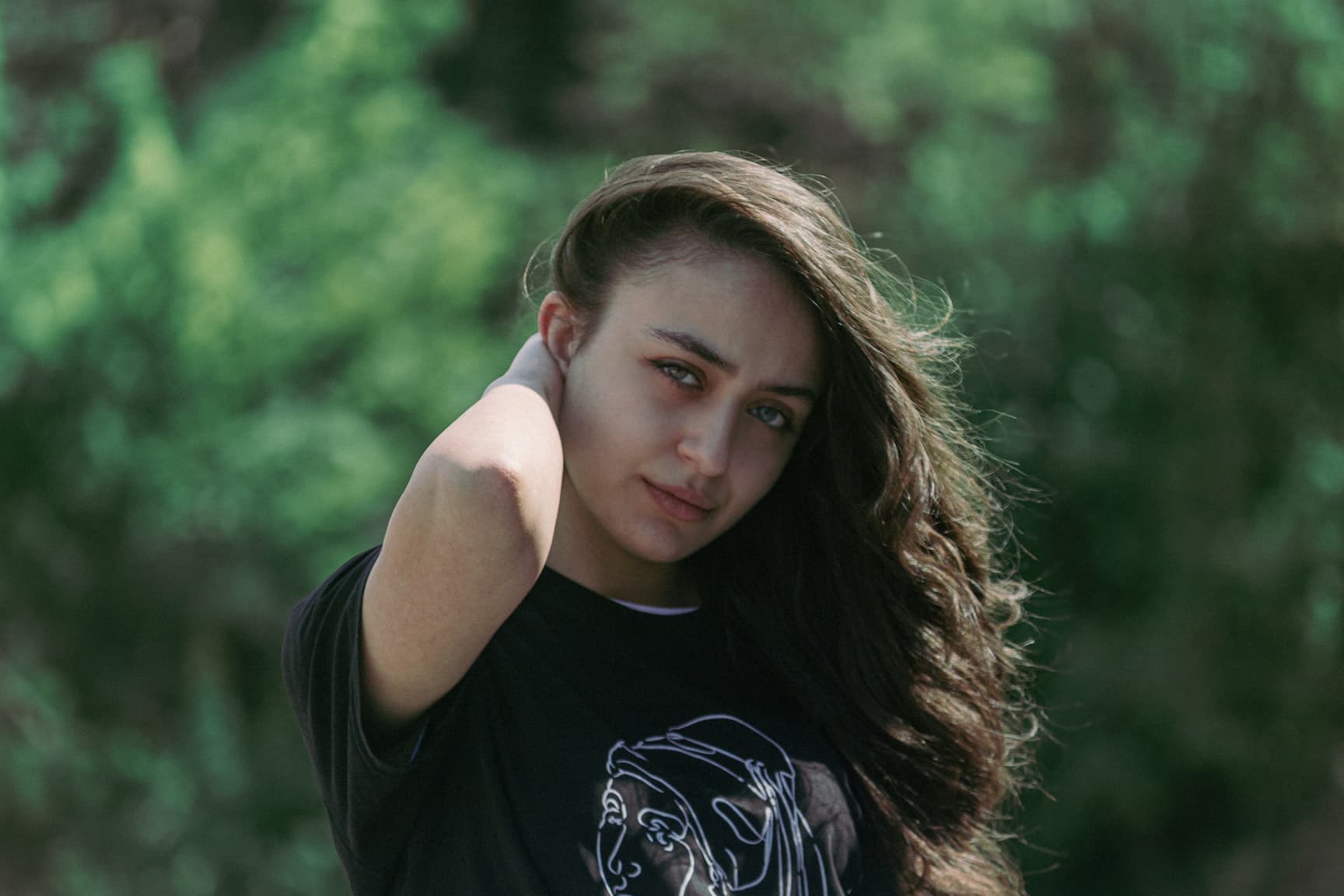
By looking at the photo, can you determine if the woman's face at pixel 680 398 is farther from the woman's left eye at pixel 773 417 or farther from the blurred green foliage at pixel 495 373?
the blurred green foliage at pixel 495 373

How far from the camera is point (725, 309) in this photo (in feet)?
4.92

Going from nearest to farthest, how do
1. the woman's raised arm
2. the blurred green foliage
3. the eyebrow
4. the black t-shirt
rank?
the woman's raised arm → the black t-shirt → the eyebrow → the blurred green foliage

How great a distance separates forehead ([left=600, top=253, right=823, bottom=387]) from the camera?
149 cm

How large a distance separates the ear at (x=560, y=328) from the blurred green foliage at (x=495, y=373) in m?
1.94

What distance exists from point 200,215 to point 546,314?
329 centimetres

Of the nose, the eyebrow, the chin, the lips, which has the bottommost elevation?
the chin

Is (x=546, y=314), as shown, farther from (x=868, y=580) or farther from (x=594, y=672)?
(x=868, y=580)

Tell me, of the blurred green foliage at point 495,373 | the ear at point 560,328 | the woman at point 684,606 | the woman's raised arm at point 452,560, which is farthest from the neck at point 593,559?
the blurred green foliage at point 495,373

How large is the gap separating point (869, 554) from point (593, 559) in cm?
42

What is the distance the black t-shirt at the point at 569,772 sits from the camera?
133 cm

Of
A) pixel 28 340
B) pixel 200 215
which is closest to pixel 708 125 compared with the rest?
pixel 200 215

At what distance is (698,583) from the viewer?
179 cm

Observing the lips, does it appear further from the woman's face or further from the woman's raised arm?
the woman's raised arm

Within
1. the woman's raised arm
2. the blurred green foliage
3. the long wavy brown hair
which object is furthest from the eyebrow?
the blurred green foliage
